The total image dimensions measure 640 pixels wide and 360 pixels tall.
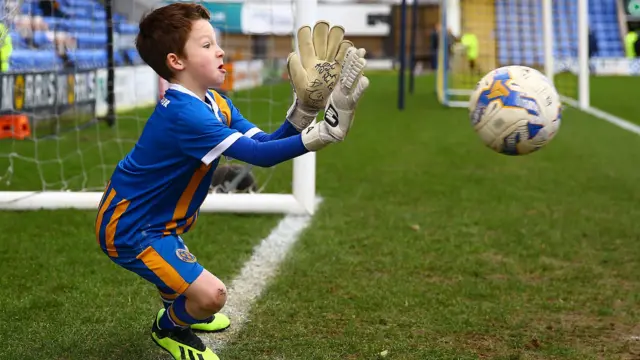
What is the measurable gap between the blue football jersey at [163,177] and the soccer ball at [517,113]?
1.25 meters

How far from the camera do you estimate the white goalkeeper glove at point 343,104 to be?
8.80 ft

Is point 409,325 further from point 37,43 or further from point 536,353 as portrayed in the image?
point 37,43

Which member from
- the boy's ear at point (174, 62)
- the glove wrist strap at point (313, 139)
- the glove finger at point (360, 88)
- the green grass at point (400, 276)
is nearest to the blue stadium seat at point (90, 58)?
the green grass at point (400, 276)

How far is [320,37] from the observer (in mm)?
3051

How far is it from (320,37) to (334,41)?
0.06 meters

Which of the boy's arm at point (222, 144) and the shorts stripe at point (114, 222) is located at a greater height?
the boy's arm at point (222, 144)

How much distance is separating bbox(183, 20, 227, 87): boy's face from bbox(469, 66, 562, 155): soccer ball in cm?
130

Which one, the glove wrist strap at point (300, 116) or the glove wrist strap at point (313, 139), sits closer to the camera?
the glove wrist strap at point (313, 139)

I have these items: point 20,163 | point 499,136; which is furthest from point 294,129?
point 20,163

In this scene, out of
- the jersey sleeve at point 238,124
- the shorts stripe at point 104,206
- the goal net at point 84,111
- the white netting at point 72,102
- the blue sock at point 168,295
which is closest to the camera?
the shorts stripe at point 104,206

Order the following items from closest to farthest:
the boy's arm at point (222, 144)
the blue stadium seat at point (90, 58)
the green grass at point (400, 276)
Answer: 1. the boy's arm at point (222, 144)
2. the green grass at point (400, 276)
3. the blue stadium seat at point (90, 58)

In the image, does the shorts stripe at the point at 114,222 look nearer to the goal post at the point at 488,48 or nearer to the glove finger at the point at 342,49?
the glove finger at the point at 342,49

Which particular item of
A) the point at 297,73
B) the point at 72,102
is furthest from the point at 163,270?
the point at 72,102

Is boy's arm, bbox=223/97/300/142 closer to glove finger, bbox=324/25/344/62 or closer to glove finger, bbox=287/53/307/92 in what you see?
glove finger, bbox=287/53/307/92
